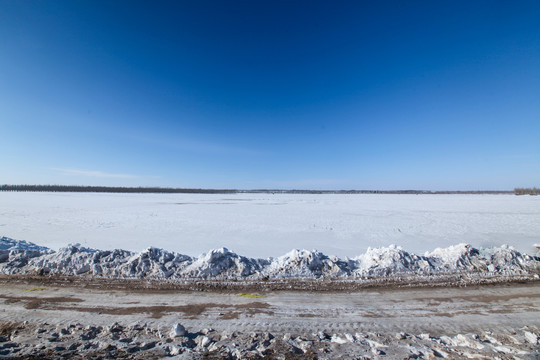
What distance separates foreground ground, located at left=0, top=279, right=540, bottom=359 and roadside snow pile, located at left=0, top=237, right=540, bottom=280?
0.81 metres

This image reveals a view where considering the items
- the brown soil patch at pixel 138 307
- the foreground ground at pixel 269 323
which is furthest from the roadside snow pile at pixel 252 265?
the brown soil patch at pixel 138 307

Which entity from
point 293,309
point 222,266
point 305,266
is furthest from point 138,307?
point 305,266

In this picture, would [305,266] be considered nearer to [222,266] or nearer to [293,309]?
[293,309]

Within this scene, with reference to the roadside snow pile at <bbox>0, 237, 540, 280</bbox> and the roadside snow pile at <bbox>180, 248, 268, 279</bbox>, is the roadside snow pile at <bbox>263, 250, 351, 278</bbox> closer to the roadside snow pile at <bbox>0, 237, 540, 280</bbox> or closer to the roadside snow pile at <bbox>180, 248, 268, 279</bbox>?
the roadside snow pile at <bbox>0, 237, 540, 280</bbox>

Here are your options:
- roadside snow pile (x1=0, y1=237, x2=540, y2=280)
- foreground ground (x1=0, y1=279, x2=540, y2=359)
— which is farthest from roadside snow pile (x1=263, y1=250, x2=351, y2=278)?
foreground ground (x1=0, y1=279, x2=540, y2=359)

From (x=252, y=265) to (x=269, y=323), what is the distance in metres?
2.50

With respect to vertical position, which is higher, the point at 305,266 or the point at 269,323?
the point at 305,266

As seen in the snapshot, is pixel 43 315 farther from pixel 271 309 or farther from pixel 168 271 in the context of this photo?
pixel 271 309

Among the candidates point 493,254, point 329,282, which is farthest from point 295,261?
point 493,254

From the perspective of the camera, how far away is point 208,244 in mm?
9359

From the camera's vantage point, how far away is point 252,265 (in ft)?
20.0

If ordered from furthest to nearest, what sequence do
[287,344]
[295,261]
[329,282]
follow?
[295,261], [329,282], [287,344]

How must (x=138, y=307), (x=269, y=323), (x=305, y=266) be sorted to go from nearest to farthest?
(x=269, y=323) → (x=138, y=307) → (x=305, y=266)

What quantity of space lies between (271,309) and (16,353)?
328 cm
